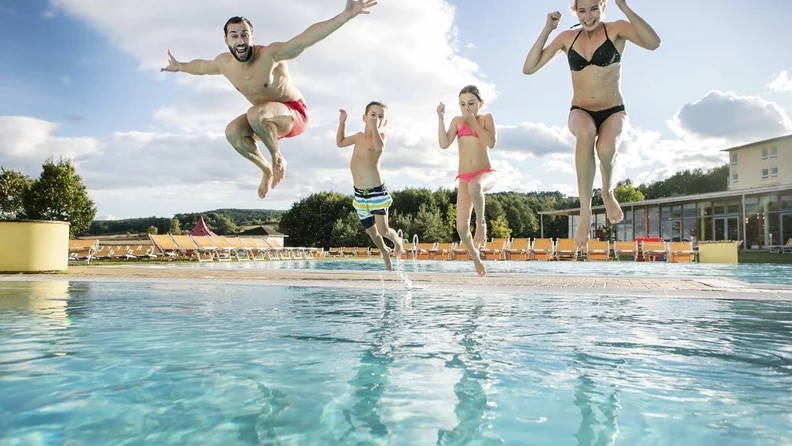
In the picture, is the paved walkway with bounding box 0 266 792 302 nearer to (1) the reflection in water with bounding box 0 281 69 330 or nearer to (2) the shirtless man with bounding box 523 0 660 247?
(1) the reflection in water with bounding box 0 281 69 330

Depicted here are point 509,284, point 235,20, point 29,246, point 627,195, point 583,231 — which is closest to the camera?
point 583,231

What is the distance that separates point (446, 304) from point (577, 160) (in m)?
3.67

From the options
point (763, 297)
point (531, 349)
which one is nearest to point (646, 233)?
point (763, 297)

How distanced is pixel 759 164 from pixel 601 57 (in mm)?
41493

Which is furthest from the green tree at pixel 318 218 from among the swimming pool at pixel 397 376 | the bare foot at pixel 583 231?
the bare foot at pixel 583 231

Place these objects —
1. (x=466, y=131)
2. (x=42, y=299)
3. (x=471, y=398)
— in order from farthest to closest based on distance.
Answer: (x=42, y=299), (x=466, y=131), (x=471, y=398)

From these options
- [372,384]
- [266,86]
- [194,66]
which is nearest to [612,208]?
[372,384]

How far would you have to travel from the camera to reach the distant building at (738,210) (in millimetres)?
29234

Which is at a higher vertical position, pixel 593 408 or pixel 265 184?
pixel 265 184

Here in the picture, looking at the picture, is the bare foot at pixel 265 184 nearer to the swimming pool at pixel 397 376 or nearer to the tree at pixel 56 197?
the swimming pool at pixel 397 376

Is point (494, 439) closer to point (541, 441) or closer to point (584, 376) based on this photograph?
point (541, 441)

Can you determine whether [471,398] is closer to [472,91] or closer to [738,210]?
[472,91]

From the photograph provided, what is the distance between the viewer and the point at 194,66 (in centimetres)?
625

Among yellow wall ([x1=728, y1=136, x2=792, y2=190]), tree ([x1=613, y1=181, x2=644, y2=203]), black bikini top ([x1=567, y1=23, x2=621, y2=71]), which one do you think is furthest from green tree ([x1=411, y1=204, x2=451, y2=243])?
black bikini top ([x1=567, y1=23, x2=621, y2=71])
